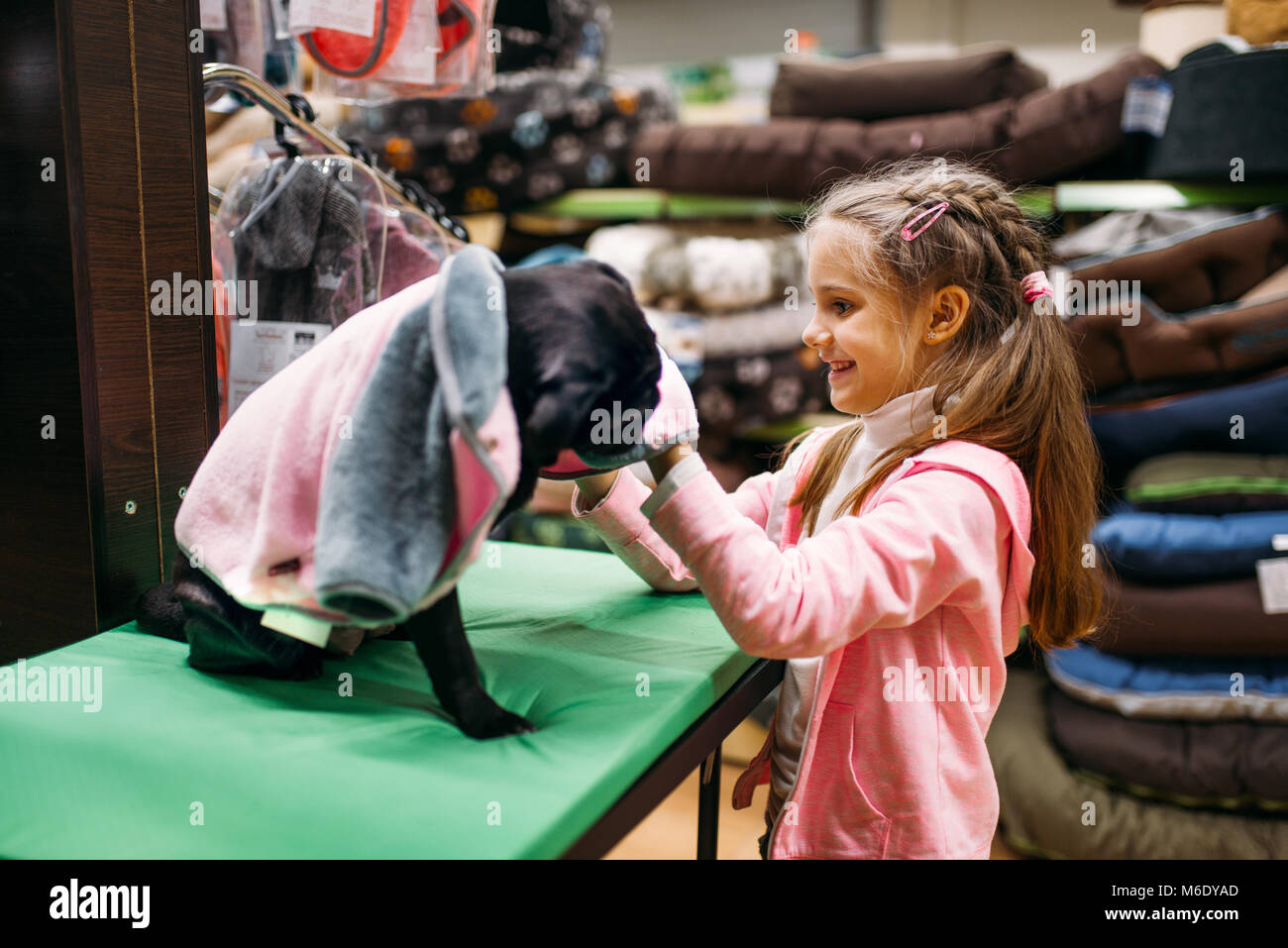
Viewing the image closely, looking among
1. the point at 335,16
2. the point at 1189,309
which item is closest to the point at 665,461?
the point at 335,16

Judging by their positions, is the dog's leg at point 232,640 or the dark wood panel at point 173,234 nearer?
A: the dog's leg at point 232,640

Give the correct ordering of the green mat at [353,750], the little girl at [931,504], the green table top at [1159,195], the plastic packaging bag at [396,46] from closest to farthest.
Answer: the green mat at [353,750] < the little girl at [931,504] < the plastic packaging bag at [396,46] < the green table top at [1159,195]

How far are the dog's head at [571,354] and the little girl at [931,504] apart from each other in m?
0.13

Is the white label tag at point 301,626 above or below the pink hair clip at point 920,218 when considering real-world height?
below

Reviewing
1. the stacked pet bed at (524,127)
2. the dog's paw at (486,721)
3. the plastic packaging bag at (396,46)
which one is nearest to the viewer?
the dog's paw at (486,721)

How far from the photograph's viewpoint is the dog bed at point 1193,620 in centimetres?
155

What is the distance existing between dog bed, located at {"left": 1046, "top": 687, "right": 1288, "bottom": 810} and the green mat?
3.34 feet

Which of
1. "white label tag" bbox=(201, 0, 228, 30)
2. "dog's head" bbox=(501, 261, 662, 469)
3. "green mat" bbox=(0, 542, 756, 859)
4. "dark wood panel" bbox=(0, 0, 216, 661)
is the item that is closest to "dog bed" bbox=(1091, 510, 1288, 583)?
"green mat" bbox=(0, 542, 756, 859)

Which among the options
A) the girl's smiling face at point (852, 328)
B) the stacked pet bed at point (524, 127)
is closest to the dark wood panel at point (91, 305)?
the girl's smiling face at point (852, 328)

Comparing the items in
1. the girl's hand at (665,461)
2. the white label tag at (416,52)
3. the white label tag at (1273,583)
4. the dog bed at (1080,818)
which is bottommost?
the dog bed at (1080,818)

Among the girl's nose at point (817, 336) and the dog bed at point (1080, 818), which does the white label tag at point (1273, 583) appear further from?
the girl's nose at point (817, 336)

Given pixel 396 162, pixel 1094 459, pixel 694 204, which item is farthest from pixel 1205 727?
pixel 396 162

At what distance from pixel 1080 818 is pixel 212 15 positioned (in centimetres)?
186

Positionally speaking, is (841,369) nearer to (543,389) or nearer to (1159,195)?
(543,389)
